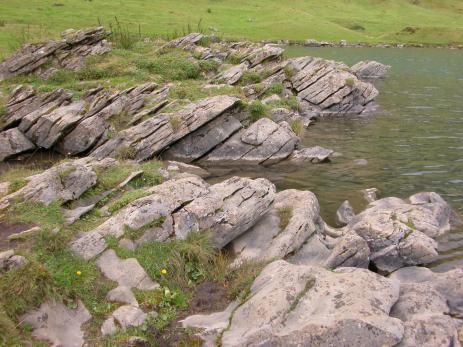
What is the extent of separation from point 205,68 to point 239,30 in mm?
57003

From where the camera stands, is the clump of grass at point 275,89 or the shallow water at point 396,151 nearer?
the shallow water at point 396,151

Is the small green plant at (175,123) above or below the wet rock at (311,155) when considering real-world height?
above

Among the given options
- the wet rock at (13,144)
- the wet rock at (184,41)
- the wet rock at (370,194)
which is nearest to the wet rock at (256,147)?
the wet rock at (370,194)

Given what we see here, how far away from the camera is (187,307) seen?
1323 centimetres

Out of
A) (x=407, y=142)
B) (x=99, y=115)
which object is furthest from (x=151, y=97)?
(x=407, y=142)

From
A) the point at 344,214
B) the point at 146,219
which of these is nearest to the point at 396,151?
the point at 344,214

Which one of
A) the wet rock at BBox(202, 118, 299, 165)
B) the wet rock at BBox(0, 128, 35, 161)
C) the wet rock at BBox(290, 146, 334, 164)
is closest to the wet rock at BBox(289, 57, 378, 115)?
the wet rock at BBox(290, 146, 334, 164)

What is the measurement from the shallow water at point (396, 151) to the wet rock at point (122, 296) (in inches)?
405

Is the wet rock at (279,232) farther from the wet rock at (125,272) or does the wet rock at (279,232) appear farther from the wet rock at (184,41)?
the wet rock at (184,41)

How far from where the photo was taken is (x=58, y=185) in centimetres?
1745

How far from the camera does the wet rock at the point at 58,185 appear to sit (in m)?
16.5

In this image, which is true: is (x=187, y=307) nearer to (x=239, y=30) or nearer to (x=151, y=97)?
(x=151, y=97)

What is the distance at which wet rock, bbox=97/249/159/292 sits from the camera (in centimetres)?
1357

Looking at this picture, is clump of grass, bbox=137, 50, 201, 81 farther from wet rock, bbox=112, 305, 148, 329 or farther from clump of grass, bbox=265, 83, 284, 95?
wet rock, bbox=112, 305, 148, 329
